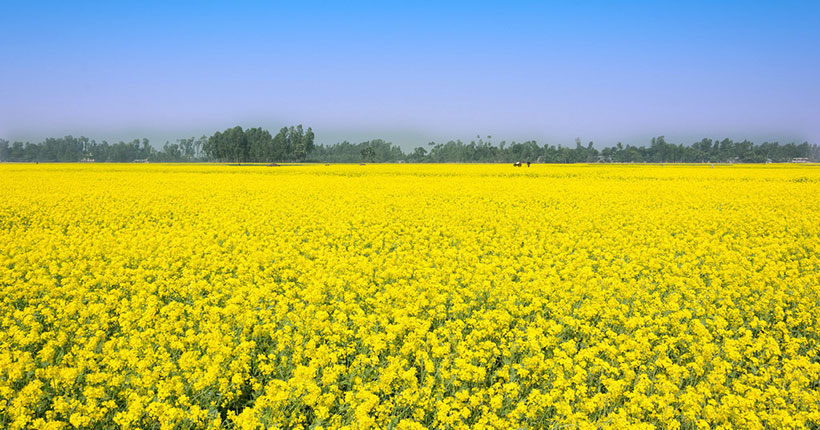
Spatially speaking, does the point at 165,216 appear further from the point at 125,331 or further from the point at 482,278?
the point at 482,278

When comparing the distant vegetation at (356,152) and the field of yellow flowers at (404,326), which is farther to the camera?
the distant vegetation at (356,152)

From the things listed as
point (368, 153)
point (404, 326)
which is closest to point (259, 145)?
point (368, 153)

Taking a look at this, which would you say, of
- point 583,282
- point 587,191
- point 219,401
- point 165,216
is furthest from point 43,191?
point 587,191

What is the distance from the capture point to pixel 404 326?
19.4 ft

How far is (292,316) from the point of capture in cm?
609

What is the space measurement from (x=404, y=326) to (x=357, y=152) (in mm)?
171784

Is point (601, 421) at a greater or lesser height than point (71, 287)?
lesser

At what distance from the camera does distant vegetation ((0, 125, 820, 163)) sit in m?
130

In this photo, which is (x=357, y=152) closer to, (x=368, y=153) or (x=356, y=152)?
(x=356, y=152)

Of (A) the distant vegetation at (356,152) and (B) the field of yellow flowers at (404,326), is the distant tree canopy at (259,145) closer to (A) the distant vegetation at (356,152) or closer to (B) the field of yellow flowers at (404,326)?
(A) the distant vegetation at (356,152)

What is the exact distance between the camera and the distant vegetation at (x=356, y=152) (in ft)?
427

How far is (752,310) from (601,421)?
4.78m

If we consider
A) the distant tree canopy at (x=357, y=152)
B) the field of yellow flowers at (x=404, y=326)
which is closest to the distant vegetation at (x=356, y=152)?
the distant tree canopy at (x=357, y=152)

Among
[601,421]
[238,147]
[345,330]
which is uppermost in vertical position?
[238,147]
